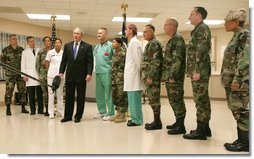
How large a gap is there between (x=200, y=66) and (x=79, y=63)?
1911mm

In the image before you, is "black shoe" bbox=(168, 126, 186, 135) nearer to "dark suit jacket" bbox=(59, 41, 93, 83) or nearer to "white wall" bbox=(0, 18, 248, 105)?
"dark suit jacket" bbox=(59, 41, 93, 83)

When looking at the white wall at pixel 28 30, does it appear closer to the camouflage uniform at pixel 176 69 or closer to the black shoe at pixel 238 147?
the camouflage uniform at pixel 176 69

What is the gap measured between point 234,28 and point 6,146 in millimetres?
2595

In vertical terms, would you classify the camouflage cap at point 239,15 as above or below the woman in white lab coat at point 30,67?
above

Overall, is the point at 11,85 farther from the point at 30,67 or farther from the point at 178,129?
the point at 178,129

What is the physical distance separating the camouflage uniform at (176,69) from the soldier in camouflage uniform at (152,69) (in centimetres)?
16

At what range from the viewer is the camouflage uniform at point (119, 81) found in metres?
4.41

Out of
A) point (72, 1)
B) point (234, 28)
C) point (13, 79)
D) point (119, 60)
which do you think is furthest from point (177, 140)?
point (72, 1)

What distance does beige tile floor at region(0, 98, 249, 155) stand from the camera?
111 inches

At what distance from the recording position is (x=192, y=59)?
3.18 metres

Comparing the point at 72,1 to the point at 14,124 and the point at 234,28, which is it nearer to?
the point at 14,124

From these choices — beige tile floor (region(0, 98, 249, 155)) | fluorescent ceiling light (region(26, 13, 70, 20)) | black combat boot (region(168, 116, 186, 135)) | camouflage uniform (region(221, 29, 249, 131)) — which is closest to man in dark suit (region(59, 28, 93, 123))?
beige tile floor (region(0, 98, 249, 155))

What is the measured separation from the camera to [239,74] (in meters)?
2.59

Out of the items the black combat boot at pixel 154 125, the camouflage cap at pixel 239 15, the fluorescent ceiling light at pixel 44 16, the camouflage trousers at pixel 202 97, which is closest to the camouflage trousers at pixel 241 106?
the camouflage trousers at pixel 202 97
